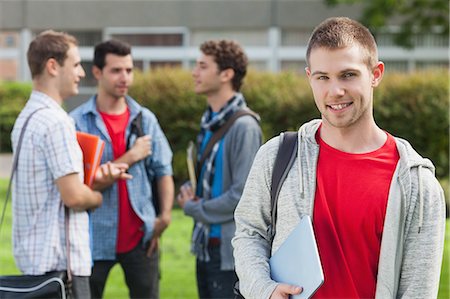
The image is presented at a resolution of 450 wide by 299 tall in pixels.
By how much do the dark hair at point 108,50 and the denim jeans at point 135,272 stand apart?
1309mm

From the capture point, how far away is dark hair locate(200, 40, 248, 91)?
5820 millimetres

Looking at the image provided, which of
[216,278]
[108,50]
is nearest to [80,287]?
[216,278]

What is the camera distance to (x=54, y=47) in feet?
15.9

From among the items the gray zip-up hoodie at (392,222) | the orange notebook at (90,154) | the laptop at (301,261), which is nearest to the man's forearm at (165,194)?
the orange notebook at (90,154)

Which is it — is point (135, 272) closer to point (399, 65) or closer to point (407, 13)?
point (407, 13)

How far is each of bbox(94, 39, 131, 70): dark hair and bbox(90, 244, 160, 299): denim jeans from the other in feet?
4.29

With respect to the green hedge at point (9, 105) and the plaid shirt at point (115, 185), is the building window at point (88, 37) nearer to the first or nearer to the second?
the green hedge at point (9, 105)

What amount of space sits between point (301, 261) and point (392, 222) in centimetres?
34

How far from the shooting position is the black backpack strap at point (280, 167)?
3.05 meters

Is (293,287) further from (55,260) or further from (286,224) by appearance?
(55,260)

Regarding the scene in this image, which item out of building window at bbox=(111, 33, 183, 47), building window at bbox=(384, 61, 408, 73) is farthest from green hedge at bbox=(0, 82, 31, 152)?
building window at bbox=(384, 61, 408, 73)

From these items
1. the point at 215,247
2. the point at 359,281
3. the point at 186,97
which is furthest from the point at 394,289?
the point at 186,97

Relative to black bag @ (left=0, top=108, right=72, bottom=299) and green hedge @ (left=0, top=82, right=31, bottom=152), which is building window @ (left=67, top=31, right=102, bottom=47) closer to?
green hedge @ (left=0, top=82, right=31, bottom=152)

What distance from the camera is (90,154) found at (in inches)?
195
